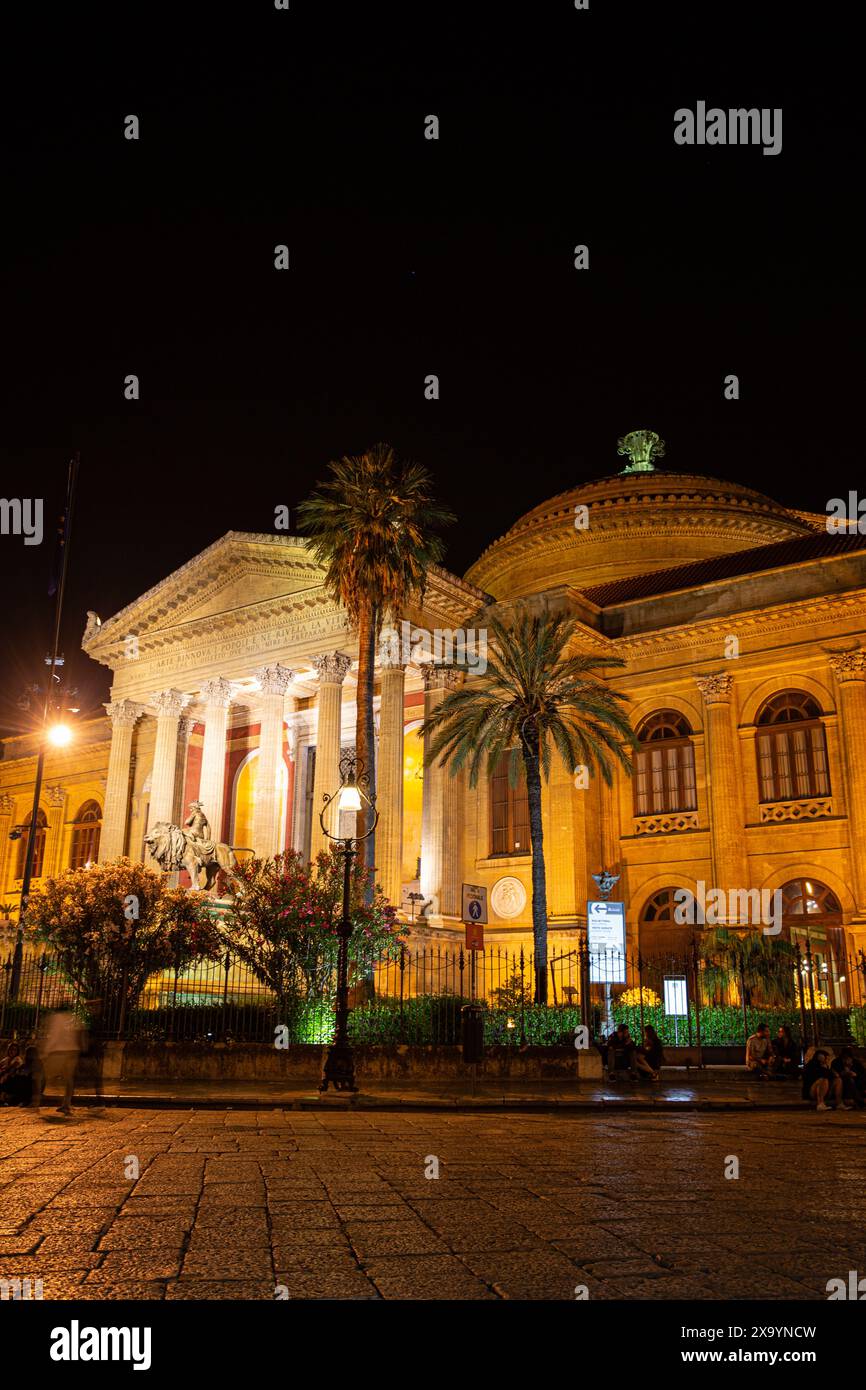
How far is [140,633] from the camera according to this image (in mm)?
40688

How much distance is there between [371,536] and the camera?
90.0ft

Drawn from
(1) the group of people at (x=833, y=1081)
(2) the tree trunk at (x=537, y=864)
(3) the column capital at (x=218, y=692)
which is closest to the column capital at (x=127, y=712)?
(3) the column capital at (x=218, y=692)

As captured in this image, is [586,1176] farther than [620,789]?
No

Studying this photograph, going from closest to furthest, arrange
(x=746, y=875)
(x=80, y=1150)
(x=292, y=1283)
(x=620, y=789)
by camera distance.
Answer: (x=292, y=1283) < (x=80, y=1150) < (x=746, y=875) < (x=620, y=789)

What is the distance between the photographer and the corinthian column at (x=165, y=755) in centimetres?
3847

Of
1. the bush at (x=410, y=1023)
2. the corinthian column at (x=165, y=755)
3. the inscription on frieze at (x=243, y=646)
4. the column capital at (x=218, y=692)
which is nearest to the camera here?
the bush at (x=410, y=1023)

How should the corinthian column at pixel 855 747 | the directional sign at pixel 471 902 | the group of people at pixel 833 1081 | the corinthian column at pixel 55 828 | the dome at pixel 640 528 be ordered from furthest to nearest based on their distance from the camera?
the corinthian column at pixel 55 828, the dome at pixel 640 528, the corinthian column at pixel 855 747, the directional sign at pixel 471 902, the group of people at pixel 833 1081

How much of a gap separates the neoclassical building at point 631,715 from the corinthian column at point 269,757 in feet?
0.24

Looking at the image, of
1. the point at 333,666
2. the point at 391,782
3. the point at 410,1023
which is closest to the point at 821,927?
the point at 391,782

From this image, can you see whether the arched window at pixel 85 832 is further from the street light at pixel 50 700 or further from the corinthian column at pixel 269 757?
the street light at pixel 50 700

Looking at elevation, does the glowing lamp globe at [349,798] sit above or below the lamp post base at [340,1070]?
above

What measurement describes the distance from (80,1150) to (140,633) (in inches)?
1290
